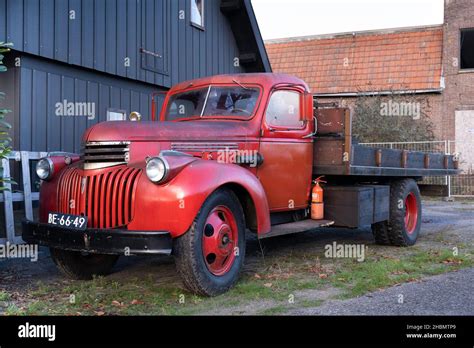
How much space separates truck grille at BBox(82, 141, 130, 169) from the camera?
4977 millimetres

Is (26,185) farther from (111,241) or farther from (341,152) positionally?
(341,152)

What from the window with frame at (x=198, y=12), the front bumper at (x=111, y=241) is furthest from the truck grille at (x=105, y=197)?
the window with frame at (x=198, y=12)

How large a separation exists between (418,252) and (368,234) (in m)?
1.98

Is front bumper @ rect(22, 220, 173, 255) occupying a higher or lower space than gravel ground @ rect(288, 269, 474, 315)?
higher

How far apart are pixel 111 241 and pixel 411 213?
5405 mm

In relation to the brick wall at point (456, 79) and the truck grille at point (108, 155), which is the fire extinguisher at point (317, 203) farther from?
the brick wall at point (456, 79)

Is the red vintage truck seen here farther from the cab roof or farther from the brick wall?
the brick wall

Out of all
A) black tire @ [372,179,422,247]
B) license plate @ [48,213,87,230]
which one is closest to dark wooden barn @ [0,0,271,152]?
license plate @ [48,213,87,230]

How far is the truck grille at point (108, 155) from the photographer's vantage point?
4.98m

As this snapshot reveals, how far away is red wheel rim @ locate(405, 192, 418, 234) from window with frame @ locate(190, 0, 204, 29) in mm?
6699

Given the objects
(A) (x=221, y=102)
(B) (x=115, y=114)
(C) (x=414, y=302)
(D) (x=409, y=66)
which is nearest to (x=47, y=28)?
(B) (x=115, y=114)

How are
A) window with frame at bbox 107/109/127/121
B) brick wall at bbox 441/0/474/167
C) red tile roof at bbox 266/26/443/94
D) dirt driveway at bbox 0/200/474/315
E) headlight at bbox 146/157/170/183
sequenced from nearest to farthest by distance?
headlight at bbox 146/157/170/183
dirt driveway at bbox 0/200/474/315
window with frame at bbox 107/109/127/121
brick wall at bbox 441/0/474/167
red tile roof at bbox 266/26/443/94
